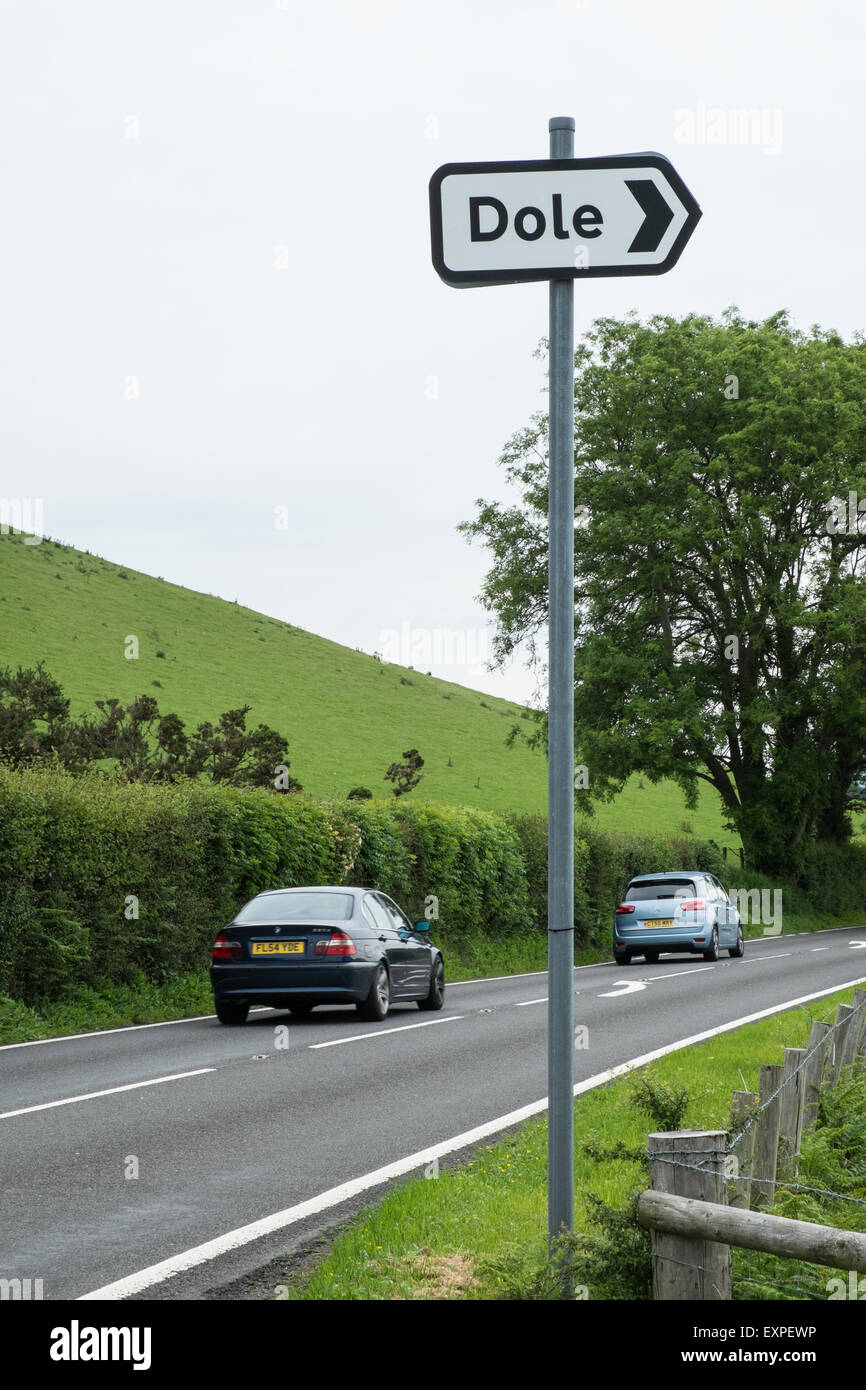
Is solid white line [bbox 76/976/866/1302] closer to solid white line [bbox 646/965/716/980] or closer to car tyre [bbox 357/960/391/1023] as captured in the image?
car tyre [bbox 357/960/391/1023]

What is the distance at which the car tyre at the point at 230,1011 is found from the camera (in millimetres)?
16094

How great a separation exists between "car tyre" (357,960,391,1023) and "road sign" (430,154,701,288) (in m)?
12.8

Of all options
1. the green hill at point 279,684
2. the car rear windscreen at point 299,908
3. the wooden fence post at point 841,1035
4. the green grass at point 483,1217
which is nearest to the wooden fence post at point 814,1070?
A: the green grass at point 483,1217

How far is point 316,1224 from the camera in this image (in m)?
6.80

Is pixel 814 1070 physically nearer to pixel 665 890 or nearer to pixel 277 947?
pixel 277 947

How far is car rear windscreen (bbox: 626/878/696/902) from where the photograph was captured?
27438 mm

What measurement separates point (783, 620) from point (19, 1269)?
36.0 metres

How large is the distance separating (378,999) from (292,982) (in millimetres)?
1188

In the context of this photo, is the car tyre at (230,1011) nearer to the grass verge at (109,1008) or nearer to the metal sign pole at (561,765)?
the grass verge at (109,1008)

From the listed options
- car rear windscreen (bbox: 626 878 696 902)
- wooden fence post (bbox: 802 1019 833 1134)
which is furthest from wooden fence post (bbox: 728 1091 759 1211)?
car rear windscreen (bbox: 626 878 696 902)

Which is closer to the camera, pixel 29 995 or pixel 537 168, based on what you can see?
pixel 537 168

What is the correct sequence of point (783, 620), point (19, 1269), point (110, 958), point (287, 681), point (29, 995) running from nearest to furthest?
point (19, 1269), point (29, 995), point (110, 958), point (783, 620), point (287, 681)

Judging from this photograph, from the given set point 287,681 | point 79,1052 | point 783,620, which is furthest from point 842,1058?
point 287,681
